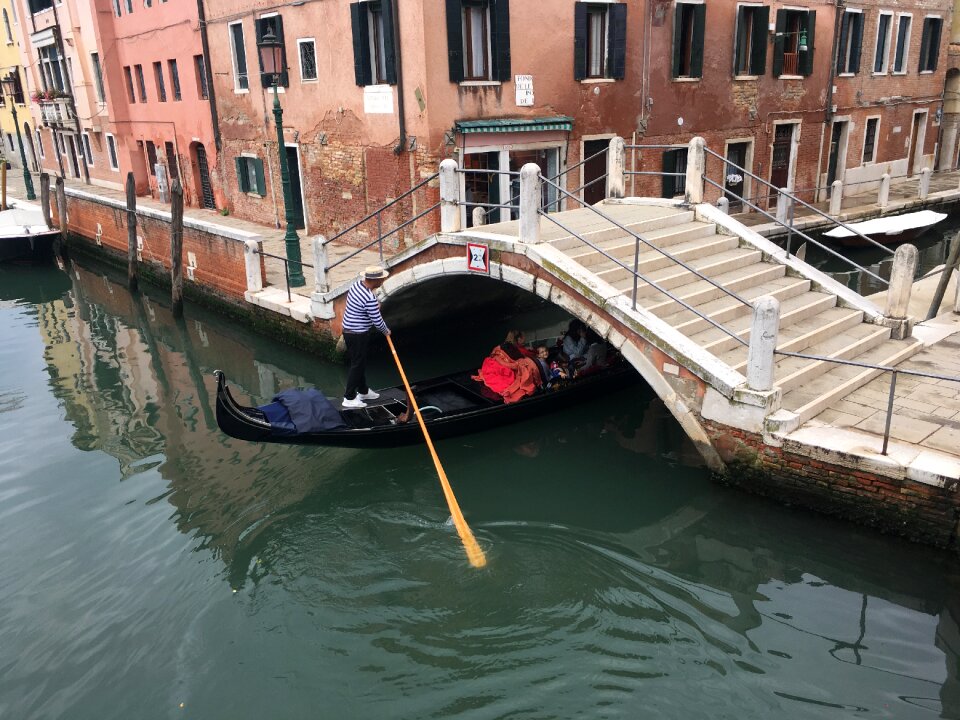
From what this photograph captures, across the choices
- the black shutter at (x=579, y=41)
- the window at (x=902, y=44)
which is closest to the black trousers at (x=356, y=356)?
the black shutter at (x=579, y=41)

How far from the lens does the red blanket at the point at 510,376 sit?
8.36m

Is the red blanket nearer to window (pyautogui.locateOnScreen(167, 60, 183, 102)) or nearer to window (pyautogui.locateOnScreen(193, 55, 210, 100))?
window (pyautogui.locateOnScreen(193, 55, 210, 100))

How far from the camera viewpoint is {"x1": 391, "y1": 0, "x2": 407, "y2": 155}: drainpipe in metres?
11.2

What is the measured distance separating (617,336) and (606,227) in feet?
6.35

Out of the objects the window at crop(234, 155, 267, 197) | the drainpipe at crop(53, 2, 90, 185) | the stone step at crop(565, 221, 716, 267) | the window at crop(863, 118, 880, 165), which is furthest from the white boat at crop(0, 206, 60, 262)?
the window at crop(863, 118, 880, 165)

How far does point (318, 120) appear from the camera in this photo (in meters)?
13.7

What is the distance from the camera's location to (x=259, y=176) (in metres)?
16.2

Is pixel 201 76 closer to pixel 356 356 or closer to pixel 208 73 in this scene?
pixel 208 73

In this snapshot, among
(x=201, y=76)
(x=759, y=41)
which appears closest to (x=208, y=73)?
(x=201, y=76)

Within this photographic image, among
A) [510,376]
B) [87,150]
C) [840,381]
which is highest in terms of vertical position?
[87,150]

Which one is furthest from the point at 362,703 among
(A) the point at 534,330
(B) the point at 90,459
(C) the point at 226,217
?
(C) the point at 226,217

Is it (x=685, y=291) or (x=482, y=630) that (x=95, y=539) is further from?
(x=685, y=291)

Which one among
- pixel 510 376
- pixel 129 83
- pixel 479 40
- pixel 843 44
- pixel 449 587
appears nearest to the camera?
pixel 449 587

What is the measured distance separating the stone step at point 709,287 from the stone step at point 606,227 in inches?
28.2
